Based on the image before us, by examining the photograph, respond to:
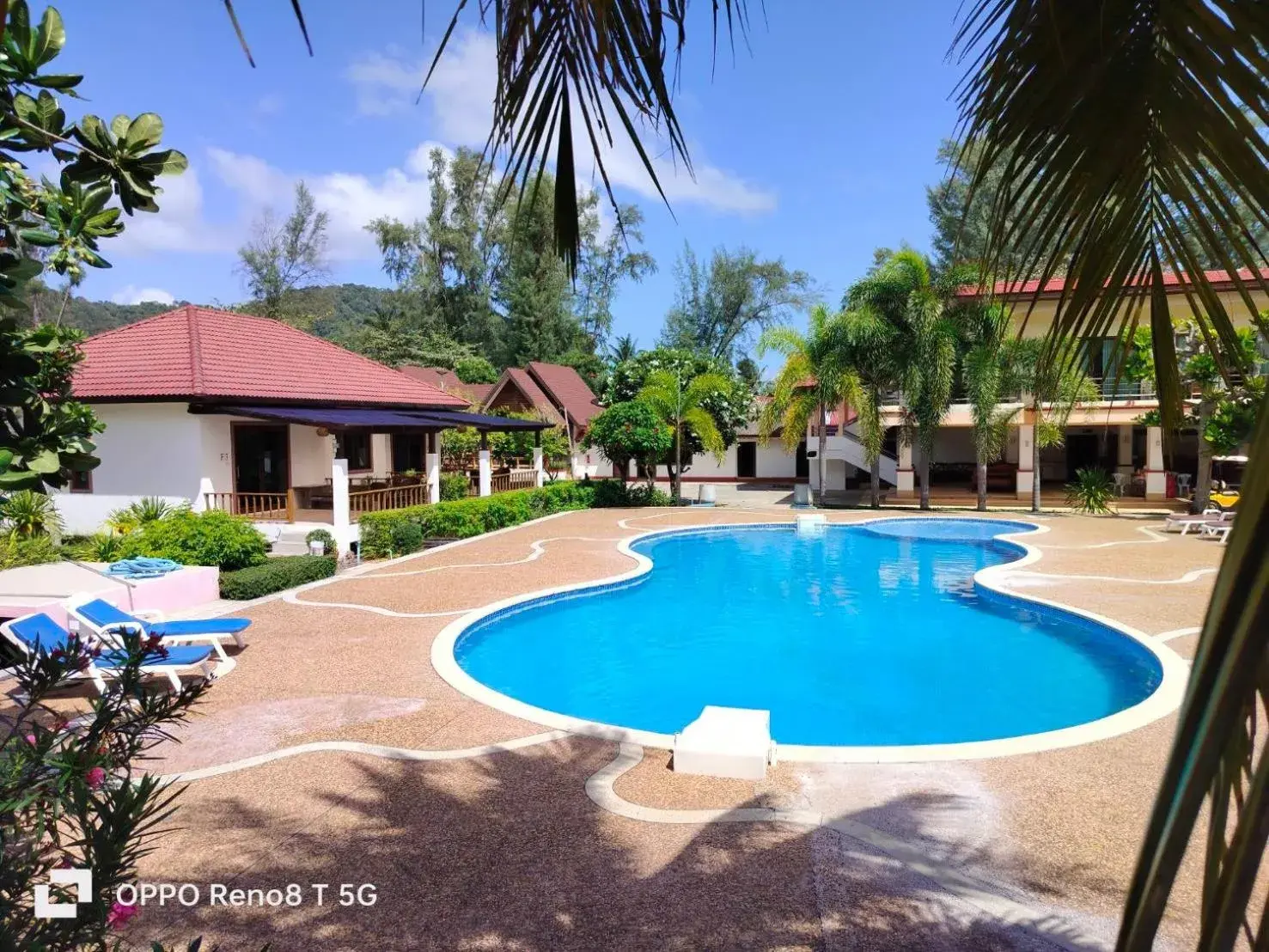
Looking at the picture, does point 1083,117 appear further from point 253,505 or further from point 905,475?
point 905,475

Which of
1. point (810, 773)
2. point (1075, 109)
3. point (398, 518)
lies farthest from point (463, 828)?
point (398, 518)

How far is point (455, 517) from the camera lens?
1989cm

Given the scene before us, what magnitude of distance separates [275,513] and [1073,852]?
15943 millimetres

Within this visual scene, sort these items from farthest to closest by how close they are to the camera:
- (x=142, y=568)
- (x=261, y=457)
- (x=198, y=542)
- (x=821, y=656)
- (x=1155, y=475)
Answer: (x=1155, y=475) → (x=261, y=457) → (x=198, y=542) → (x=142, y=568) → (x=821, y=656)

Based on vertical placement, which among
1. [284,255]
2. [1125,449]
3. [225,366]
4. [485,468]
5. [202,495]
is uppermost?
[284,255]

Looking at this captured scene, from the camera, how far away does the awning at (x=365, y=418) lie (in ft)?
55.9

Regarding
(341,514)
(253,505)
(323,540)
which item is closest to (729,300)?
(253,505)

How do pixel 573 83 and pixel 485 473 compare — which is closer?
pixel 573 83

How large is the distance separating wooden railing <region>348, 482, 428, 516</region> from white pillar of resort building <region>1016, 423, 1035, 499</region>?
18.8 metres

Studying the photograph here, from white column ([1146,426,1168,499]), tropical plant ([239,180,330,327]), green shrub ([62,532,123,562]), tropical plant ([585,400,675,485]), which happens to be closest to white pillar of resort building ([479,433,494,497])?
tropical plant ([585,400,675,485])

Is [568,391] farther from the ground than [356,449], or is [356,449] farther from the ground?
Result: [568,391]

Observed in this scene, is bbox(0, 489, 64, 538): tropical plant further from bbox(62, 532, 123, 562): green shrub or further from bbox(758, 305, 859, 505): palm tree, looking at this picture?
bbox(758, 305, 859, 505): palm tree

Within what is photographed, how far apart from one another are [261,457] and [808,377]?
52.2 feet

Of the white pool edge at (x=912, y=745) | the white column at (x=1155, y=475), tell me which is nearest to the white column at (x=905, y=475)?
the white column at (x=1155, y=475)
